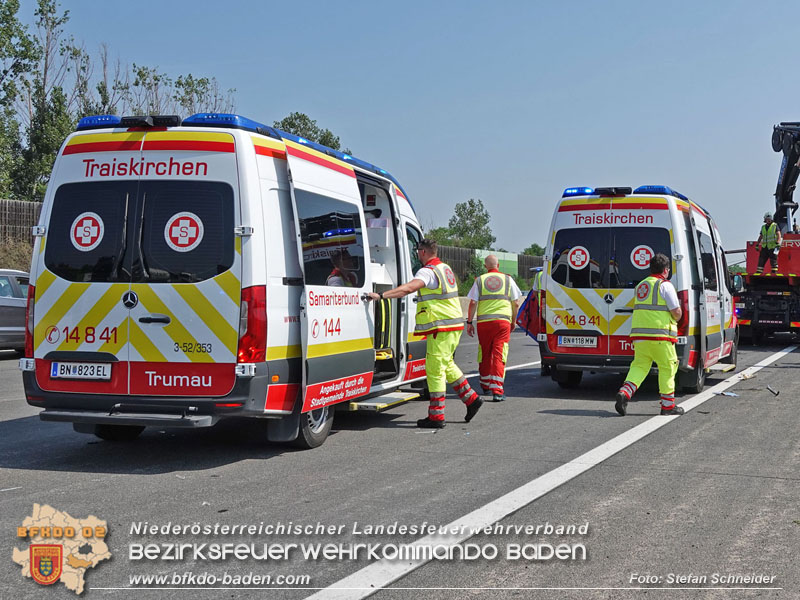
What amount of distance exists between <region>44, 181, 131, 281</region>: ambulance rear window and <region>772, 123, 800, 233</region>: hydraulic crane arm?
1921cm

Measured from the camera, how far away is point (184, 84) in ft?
115

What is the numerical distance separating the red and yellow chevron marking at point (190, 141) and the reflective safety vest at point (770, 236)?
17.0 m

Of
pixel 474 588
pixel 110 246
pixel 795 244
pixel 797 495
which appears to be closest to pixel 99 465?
pixel 110 246

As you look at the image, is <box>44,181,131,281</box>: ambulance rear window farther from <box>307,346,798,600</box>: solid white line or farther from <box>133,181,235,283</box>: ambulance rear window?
<box>307,346,798,600</box>: solid white line

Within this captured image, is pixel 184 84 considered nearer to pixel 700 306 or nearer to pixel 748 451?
pixel 700 306

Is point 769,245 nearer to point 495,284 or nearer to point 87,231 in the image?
point 495,284

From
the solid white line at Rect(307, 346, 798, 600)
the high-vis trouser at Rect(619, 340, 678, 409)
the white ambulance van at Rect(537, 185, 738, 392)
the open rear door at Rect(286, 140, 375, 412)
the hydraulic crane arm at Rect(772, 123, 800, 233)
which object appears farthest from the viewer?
the hydraulic crane arm at Rect(772, 123, 800, 233)

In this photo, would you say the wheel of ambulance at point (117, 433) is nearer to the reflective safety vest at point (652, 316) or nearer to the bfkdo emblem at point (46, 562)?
the bfkdo emblem at point (46, 562)

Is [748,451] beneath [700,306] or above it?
beneath

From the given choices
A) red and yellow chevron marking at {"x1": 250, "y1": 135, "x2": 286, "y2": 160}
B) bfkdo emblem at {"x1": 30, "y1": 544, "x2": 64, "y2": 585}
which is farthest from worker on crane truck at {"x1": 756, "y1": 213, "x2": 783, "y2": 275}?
bfkdo emblem at {"x1": 30, "y1": 544, "x2": 64, "y2": 585}

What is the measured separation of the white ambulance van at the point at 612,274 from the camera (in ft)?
36.4

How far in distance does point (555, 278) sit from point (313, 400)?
5303 millimetres

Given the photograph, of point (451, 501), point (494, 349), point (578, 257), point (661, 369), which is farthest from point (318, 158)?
point (578, 257)

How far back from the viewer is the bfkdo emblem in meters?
4.34
